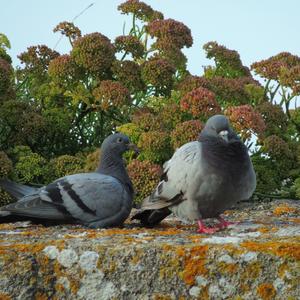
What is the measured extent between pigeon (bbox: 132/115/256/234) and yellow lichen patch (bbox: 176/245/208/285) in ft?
3.38

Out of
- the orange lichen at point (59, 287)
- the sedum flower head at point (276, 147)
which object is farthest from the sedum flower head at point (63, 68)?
the orange lichen at point (59, 287)

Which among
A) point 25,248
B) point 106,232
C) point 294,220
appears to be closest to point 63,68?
point 294,220

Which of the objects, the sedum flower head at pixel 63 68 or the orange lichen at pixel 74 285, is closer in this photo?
the orange lichen at pixel 74 285

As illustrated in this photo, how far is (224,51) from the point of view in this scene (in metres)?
8.91

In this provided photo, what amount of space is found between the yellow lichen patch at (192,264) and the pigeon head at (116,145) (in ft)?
7.15

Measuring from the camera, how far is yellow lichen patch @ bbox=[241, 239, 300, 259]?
407cm

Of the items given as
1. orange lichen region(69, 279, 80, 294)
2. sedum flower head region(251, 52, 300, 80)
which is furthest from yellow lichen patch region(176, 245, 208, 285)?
sedum flower head region(251, 52, 300, 80)

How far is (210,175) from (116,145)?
1.26 meters

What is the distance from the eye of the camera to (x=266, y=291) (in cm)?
404

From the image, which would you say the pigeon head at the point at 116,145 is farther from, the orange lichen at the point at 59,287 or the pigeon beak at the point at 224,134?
the orange lichen at the point at 59,287

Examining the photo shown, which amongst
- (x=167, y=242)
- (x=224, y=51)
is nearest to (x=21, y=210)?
(x=167, y=242)

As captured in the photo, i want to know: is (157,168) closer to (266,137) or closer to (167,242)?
(266,137)

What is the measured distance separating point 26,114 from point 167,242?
4475 mm

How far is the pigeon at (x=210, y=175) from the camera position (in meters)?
5.18
